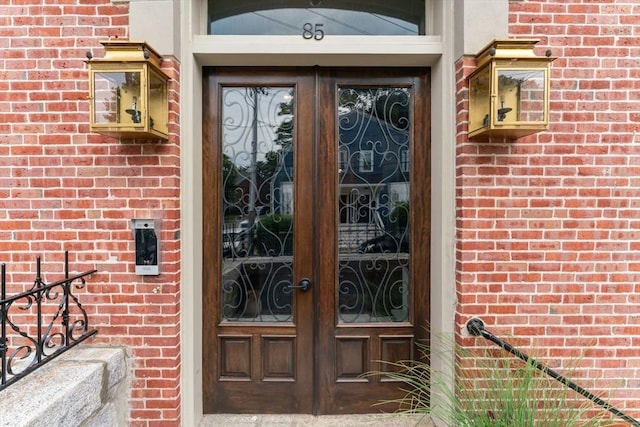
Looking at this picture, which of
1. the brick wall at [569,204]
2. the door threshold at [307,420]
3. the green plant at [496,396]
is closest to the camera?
the green plant at [496,396]

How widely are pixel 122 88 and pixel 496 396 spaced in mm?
2800

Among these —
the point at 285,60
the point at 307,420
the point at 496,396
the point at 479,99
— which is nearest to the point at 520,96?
the point at 479,99

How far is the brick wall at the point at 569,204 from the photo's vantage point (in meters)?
2.61

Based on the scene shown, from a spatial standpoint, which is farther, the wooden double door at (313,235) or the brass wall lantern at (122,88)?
the wooden double door at (313,235)

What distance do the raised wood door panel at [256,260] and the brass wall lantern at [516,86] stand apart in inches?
50.6

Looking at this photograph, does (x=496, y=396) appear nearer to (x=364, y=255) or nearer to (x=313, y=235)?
(x=364, y=255)

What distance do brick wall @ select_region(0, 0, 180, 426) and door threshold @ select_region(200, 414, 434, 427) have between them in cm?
43

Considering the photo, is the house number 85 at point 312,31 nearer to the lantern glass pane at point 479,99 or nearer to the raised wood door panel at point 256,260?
the raised wood door panel at point 256,260

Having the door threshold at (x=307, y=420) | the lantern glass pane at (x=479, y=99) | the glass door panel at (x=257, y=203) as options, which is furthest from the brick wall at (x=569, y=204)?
the glass door panel at (x=257, y=203)

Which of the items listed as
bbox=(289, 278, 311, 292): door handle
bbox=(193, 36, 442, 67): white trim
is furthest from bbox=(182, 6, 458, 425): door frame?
bbox=(289, 278, 311, 292): door handle

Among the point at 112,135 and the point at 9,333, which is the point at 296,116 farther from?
the point at 9,333

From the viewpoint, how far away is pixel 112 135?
2.51 m

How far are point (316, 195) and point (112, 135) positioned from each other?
144 centimetres

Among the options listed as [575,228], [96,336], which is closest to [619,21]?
[575,228]
